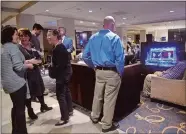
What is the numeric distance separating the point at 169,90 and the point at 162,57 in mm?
1313

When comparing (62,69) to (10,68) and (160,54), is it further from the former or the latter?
(160,54)

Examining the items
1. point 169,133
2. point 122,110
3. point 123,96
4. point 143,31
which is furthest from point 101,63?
point 143,31

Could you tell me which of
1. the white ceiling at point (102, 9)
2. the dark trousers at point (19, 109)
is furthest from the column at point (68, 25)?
the dark trousers at point (19, 109)

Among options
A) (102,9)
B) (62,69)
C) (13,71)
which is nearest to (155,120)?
(62,69)

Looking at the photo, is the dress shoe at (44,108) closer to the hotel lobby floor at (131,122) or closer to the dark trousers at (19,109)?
the hotel lobby floor at (131,122)

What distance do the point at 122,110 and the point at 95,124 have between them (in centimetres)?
50

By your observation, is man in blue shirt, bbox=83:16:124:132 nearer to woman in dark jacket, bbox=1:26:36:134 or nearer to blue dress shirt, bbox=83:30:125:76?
blue dress shirt, bbox=83:30:125:76

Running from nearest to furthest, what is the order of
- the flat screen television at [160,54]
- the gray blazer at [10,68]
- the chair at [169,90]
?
the gray blazer at [10,68]
the chair at [169,90]
the flat screen television at [160,54]

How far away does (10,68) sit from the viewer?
2.04 metres

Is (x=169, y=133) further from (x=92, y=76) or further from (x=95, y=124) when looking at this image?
(x=92, y=76)

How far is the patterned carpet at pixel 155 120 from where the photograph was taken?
252 centimetres

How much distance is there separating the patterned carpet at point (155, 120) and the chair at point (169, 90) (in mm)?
170

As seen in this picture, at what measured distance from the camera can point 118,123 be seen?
8.87 feet

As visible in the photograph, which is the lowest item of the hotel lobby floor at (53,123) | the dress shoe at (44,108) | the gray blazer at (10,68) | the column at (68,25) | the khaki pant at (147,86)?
the hotel lobby floor at (53,123)
